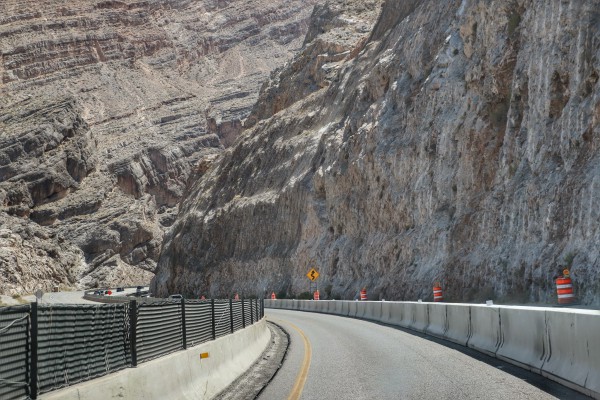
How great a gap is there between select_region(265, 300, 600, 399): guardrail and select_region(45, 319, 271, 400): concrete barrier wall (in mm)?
4951

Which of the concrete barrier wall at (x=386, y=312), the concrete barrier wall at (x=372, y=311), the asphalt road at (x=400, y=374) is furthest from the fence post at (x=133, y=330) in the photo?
the concrete barrier wall at (x=372, y=311)

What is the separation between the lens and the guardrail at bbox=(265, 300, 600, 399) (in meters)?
9.84

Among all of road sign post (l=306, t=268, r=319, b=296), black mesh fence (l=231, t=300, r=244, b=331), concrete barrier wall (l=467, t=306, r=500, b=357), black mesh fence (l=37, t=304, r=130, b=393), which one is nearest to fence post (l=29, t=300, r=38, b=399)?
black mesh fence (l=37, t=304, r=130, b=393)

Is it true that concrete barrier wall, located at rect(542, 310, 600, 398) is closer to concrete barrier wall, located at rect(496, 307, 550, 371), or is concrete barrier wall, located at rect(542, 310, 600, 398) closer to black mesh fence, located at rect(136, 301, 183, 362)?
concrete barrier wall, located at rect(496, 307, 550, 371)

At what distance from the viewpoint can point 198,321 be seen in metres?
13.1

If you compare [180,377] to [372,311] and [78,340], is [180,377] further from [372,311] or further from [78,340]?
[372,311]

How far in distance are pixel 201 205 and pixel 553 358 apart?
7591 cm

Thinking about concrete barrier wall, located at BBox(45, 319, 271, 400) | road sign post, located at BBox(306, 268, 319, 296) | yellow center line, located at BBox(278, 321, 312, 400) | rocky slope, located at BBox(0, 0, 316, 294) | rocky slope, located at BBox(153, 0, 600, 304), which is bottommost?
yellow center line, located at BBox(278, 321, 312, 400)

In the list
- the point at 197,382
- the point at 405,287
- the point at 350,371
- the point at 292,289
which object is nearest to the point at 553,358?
the point at 350,371

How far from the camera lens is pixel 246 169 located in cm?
7994

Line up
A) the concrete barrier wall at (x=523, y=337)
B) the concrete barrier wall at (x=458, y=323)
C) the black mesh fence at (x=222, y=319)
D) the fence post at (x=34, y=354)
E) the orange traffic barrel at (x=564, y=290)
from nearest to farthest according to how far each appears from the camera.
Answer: the fence post at (x=34, y=354) → the concrete barrier wall at (x=523, y=337) → the black mesh fence at (x=222, y=319) → the concrete barrier wall at (x=458, y=323) → the orange traffic barrel at (x=564, y=290)

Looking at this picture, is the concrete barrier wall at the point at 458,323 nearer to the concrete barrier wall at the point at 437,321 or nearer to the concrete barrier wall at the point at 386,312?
the concrete barrier wall at the point at 437,321

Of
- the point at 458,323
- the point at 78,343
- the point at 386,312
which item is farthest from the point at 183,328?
the point at 386,312

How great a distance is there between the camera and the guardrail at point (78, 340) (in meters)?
6.09
